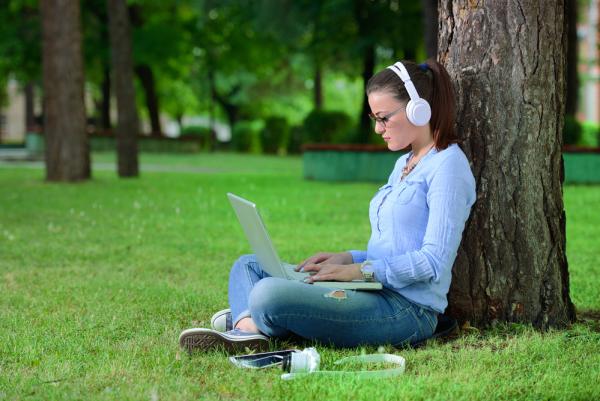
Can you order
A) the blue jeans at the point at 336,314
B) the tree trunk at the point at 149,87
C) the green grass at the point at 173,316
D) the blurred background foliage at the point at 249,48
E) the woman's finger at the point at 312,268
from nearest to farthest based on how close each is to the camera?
the green grass at the point at 173,316, the blue jeans at the point at 336,314, the woman's finger at the point at 312,268, the blurred background foliage at the point at 249,48, the tree trunk at the point at 149,87

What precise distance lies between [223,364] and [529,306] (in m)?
1.69

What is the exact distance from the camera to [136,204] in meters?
13.1

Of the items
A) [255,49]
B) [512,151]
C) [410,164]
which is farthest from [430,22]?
[255,49]

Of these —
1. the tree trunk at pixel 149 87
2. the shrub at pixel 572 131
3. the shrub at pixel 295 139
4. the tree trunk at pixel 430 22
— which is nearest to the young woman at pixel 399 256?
the tree trunk at pixel 430 22

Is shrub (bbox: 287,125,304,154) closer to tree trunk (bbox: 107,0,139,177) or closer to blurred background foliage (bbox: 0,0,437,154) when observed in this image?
blurred background foliage (bbox: 0,0,437,154)

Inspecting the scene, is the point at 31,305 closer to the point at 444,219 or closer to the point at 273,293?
the point at 273,293

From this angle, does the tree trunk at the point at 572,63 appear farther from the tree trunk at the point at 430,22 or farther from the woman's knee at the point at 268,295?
the woman's knee at the point at 268,295

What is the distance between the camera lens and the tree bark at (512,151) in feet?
16.4

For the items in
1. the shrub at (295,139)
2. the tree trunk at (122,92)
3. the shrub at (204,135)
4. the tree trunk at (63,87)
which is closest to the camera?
the tree trunk at (63,87)

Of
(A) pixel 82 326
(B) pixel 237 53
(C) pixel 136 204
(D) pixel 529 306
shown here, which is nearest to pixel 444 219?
(D) pixel 529 306

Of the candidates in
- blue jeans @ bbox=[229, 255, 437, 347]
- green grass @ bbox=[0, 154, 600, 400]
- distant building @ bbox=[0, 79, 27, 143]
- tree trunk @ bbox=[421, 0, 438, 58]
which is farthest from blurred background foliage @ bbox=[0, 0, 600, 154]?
distant building @ bbox=[0, 79, 27, 143]

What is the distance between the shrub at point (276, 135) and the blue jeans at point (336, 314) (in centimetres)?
3855

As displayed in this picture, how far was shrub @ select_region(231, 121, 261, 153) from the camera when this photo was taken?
45.1m

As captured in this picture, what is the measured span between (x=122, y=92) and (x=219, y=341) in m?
16.1
